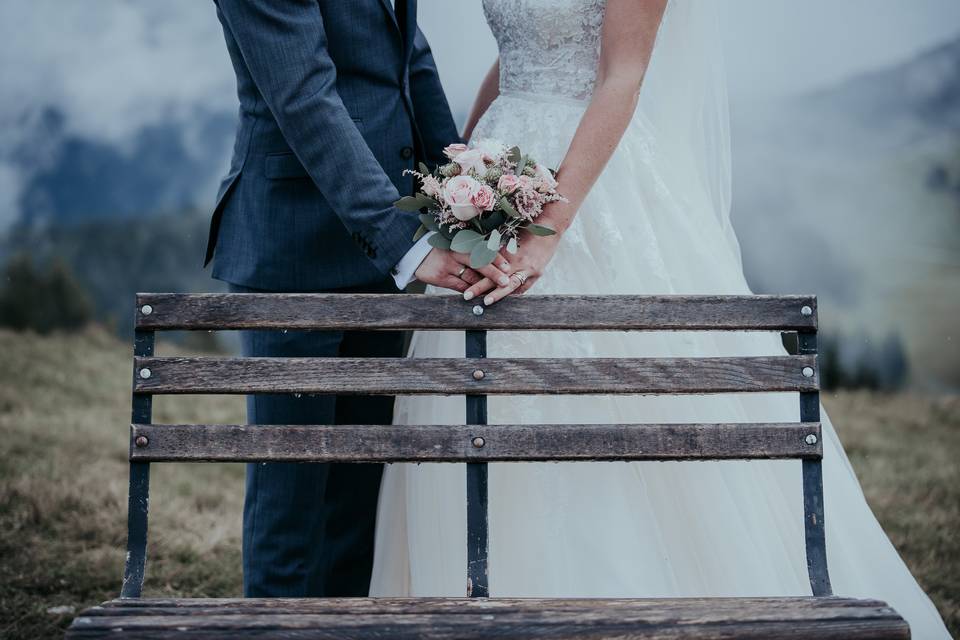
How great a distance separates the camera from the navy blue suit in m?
1.89

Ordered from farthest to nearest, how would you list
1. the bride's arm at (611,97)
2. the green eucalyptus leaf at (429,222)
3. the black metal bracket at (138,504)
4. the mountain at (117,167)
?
the mountain at (117,167), the bride's arm at (611,97), the green eucalyptus leaf at (429,222), the black metal bracket at (138,504)

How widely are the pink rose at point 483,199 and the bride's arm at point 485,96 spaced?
0.82m

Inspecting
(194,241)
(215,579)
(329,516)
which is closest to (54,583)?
A: (215,579)

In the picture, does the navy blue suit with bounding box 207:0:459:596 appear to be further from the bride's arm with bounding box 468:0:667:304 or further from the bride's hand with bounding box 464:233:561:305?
the bride's arm with bounding box 468:0:667:304

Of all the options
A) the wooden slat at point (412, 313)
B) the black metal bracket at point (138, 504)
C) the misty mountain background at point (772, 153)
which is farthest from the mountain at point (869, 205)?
the black metal bracket at point (138, 504)

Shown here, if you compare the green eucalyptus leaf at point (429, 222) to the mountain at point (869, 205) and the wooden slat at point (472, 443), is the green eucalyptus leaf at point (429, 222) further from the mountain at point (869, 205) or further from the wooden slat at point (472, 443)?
the mountain at point (869, 205)

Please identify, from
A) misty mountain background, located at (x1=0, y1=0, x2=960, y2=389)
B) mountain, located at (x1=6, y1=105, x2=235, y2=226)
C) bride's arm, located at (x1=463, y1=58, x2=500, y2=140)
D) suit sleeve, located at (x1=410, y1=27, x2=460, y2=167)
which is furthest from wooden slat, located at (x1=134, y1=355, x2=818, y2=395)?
mountain, located at (x1=6, y1=105, x2=235, y2=226)

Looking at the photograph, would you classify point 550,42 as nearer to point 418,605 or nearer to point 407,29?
point 407,29

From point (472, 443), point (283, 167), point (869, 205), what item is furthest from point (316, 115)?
point (869, 205)

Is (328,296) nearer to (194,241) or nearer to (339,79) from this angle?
(339,79)

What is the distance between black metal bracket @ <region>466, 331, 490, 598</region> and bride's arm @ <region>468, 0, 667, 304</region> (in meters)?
0.30

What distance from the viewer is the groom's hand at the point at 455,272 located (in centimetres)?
180

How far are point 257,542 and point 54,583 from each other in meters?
1.23

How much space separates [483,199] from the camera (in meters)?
1.73
